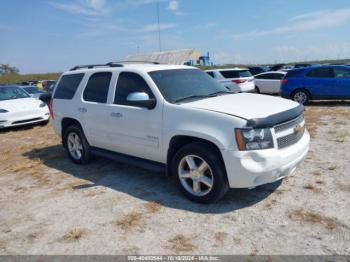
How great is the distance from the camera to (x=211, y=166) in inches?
160

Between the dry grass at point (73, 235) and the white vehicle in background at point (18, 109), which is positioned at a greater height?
the white vehicle in background at point (18, 109)

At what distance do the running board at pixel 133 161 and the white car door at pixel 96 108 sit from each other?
12 centimetres

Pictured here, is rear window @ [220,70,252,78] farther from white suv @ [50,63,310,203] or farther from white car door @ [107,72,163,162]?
white car door @ [107,72,163,162]

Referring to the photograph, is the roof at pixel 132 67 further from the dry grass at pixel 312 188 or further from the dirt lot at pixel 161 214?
the dry grass at pixel 312 188

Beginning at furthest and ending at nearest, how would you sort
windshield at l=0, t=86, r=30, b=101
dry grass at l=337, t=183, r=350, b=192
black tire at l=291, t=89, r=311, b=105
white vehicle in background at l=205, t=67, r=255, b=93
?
white vehicle in background at l=205, t=67, r=255, b=93
black tire at l=291, t=89, r=311, b=105
windshield at l=0, t=86, r=30, b=101
dry grass at l=337, t=183, r=350, b=192

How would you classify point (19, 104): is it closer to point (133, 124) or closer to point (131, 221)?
point (133, 124)

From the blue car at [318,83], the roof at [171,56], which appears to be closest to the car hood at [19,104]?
the blue car at [318,83]

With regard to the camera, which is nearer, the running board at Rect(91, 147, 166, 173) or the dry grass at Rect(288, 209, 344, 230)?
the dry grass at Rect(288, 209, 344, 230)

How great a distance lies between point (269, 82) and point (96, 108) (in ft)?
45.6

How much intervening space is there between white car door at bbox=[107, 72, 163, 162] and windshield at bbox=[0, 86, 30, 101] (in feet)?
25.7

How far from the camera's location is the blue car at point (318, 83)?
40.8 feet

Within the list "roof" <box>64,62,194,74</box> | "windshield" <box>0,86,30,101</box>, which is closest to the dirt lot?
"roof" <box>64,62,194,74</box>

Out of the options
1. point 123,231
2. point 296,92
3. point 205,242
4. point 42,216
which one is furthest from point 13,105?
point 296,92

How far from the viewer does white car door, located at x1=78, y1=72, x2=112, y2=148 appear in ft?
18.1
